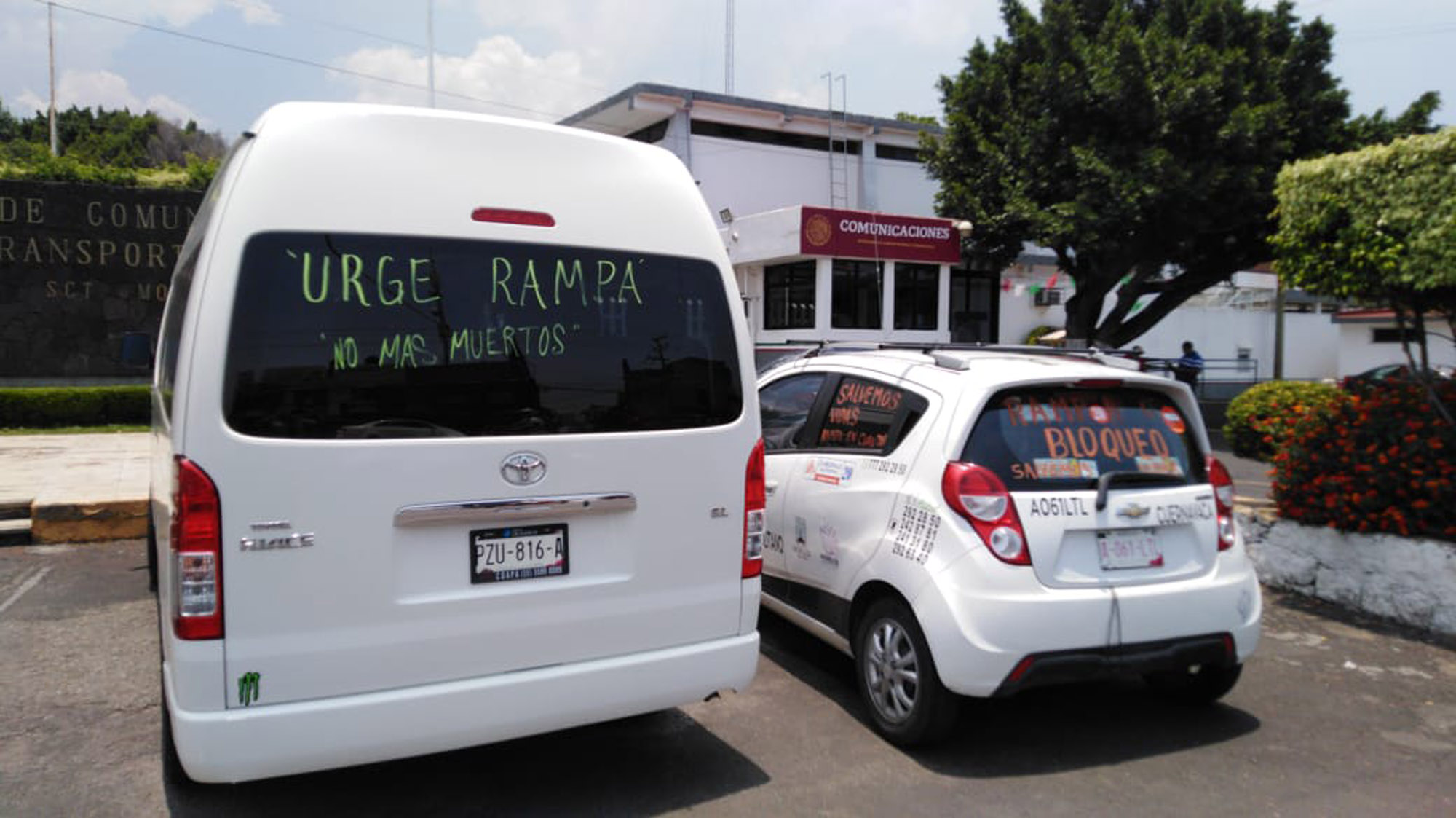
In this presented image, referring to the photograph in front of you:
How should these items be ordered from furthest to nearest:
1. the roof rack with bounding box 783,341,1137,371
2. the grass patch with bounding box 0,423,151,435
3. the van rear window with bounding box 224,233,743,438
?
the grass patch with bounding box 0,423,151,435 < the roof rack with bounding box 783,341,1137,371 < the van rear window with bounding box 224,233,743,438

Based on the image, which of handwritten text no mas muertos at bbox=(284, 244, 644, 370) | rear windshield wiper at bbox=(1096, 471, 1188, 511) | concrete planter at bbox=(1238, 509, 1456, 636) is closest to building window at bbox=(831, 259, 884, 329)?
concrete planter at bbox=(1238, 509, 1456, 636)

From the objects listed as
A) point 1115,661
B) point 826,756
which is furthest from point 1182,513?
point 826,756

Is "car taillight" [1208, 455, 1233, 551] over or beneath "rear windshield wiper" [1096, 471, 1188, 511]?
beneath

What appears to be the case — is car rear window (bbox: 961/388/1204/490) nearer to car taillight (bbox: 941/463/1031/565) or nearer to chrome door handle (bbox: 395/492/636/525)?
car taillight (bbox: 941/463/1031/565)

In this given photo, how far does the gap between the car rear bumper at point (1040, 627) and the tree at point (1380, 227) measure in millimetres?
2924

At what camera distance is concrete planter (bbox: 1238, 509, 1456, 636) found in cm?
575

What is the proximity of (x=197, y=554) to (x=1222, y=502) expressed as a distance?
13.6ft

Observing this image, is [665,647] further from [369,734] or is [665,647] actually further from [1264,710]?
[1264,710]

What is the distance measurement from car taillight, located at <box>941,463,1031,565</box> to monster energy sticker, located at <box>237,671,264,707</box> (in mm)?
2628

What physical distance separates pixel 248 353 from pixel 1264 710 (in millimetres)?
4700

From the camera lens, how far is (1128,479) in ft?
13.7

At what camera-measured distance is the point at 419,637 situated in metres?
3.13

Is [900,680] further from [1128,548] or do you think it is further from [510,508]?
[510,508]

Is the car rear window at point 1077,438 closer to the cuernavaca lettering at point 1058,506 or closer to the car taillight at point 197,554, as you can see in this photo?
the cuernavaca lettering at point 1058,506
